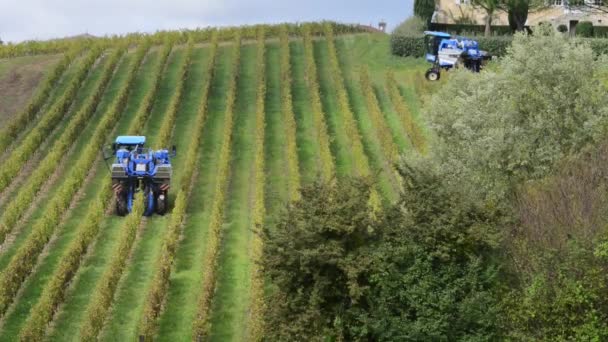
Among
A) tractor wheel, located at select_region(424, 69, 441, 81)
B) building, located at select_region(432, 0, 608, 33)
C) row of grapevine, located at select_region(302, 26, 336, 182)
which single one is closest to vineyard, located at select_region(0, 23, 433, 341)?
row of grapevine, located at select_region(302, 26, 336, 182)

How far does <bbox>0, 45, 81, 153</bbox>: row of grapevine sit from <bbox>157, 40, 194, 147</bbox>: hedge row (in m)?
6.63

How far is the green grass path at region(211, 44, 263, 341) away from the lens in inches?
1045

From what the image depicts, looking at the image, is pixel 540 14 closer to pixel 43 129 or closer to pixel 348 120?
pixel 348 120

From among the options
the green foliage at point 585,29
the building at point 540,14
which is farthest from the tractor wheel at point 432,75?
the building at point 540,14

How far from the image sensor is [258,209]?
3384 centimetres

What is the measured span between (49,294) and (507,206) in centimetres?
1192

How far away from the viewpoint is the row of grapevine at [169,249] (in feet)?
82.9

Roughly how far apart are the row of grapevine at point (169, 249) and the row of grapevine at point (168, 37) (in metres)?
19.8

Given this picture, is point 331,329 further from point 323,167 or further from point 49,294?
point 323,167

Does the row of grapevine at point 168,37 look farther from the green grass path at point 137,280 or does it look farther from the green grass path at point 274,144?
the green grass path at point 137,280

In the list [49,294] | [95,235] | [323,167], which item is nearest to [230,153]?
[323,167]

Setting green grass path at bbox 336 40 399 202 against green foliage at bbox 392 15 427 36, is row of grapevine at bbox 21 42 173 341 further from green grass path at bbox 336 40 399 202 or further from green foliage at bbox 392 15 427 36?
green foliage at bbox 392 15 427 36

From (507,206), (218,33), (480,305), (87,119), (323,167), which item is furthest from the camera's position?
(218,33)

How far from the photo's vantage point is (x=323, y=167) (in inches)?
1640
